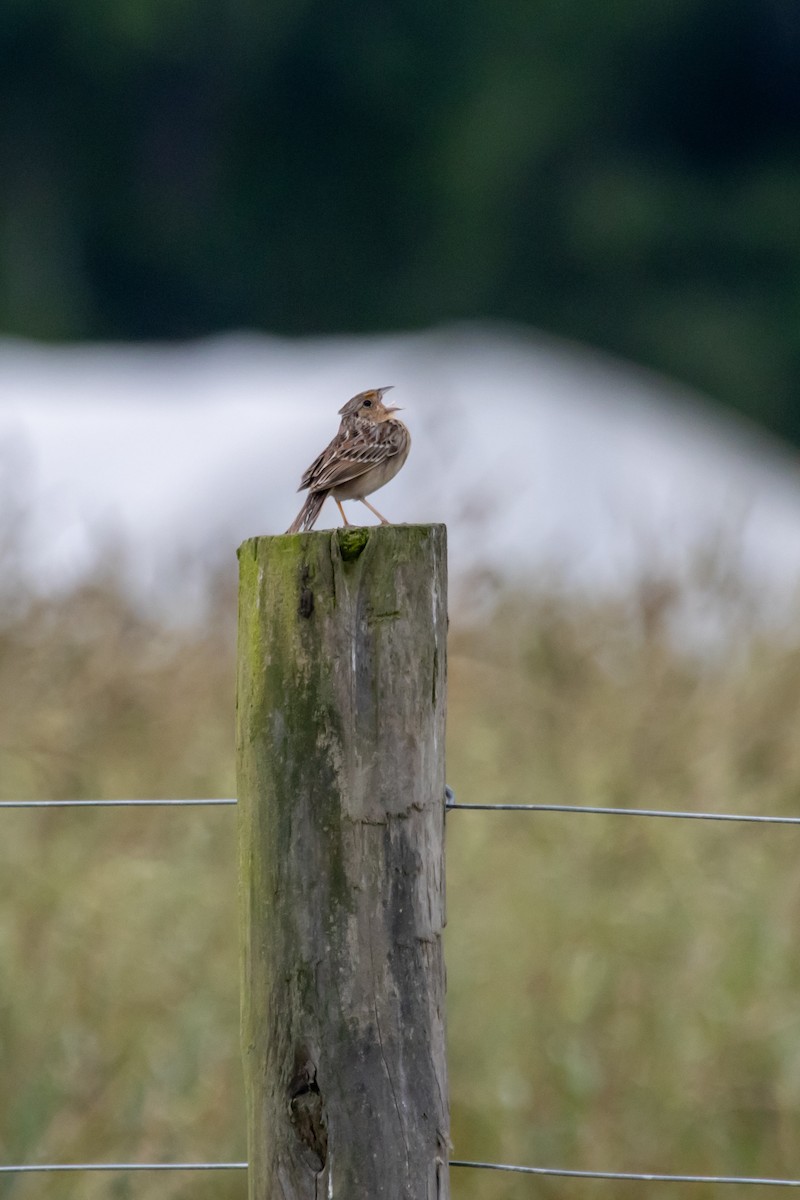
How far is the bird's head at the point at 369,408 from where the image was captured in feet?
16.0

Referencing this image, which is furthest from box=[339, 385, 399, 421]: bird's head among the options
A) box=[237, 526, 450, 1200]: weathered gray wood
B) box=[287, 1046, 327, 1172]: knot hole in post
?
box=[287, 1046, 327, 1172]: knot hole in post

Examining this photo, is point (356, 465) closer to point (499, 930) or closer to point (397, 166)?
point (499, 930)

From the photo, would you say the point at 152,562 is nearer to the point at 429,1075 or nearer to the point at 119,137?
the point at 429,1075

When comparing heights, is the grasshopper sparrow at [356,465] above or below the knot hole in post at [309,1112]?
above

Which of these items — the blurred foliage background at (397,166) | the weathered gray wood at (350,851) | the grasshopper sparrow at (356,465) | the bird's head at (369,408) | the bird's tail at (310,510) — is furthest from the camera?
the blurred foliage background at (397,166)

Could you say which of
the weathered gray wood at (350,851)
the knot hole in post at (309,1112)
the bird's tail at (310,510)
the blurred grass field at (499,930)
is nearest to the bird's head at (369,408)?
the bird's tail at (310,510)

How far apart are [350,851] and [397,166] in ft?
91.1

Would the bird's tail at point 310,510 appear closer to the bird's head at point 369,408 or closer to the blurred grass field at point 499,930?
the bird's head at point 369,408

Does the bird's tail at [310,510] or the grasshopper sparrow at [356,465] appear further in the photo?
the grasshopper sparrow at [356,465]

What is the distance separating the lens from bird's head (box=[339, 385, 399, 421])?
4887 mm

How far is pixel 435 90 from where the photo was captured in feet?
94.4

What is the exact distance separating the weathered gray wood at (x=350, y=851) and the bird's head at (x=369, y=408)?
221 cm

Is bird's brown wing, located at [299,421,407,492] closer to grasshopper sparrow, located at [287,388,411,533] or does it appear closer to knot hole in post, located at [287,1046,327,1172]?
grasshopper sparrow, located at [287,388,411,533]

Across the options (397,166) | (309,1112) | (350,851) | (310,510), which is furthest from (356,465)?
(397,166)
